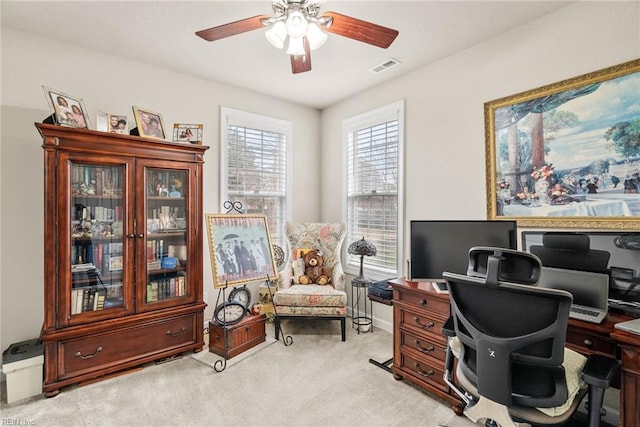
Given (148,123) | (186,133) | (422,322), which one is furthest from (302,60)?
(422,322)

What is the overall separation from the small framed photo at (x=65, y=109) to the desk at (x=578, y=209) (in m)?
3.44

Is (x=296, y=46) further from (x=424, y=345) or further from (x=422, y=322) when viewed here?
(x=424, y=345)

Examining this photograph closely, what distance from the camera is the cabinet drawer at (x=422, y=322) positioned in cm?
217

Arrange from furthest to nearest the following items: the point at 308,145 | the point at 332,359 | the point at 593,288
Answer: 1. the point at 308,145
2. the point at 332,359
3. the point at 593,288

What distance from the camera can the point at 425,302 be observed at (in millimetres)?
2244

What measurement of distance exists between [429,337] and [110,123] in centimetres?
306

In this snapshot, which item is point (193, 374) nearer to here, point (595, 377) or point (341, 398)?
point (341, 398)

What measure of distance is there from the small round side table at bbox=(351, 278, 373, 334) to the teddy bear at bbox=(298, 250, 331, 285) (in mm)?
339

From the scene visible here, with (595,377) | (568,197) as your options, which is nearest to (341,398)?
(595,377)

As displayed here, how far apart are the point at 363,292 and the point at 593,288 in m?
2.38

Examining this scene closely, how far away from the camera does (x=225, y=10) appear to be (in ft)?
7.14

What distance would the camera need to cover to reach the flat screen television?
2.09 metres

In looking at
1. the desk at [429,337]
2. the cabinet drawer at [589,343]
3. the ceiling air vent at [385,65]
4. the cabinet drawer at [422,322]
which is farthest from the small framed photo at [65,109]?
the cabinet drawer at [589,343]

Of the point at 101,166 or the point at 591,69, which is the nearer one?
the point at 591,69
